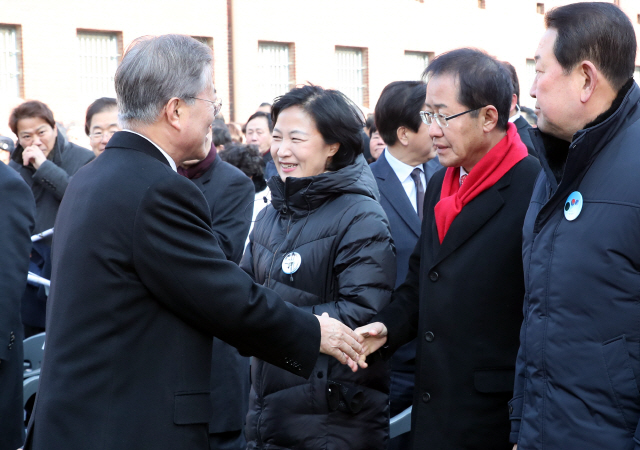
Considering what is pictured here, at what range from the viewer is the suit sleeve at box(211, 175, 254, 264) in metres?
4.49

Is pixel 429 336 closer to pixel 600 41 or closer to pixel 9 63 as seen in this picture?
pixel 600 41

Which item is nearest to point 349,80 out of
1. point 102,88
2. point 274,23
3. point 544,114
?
point 274,23

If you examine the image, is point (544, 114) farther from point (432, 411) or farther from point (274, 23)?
point (274, 23)

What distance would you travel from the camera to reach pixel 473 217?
9.41ft

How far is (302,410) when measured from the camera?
3.10m

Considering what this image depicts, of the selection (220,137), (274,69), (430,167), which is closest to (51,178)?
(220,137)

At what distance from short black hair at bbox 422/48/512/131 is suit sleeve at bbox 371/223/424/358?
1.89 ft

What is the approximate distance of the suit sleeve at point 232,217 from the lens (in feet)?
14.7

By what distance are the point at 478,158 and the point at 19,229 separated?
8.07 ft

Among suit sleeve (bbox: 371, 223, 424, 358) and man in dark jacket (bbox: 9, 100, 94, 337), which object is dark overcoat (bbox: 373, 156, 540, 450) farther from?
man in dark jacket (bbox: 9, 100, 94, 337)

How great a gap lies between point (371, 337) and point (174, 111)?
121cm

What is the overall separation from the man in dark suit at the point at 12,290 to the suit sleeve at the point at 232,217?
1032mm

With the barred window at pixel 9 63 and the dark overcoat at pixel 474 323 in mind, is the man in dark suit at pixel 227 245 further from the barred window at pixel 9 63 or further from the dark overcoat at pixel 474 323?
the barred window at pixel 9 63

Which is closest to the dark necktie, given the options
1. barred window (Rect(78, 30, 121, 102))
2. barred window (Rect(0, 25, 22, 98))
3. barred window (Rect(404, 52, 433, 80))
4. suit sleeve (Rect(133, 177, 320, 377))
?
suit sleeve (Rect(133, 177, 320, 377))
